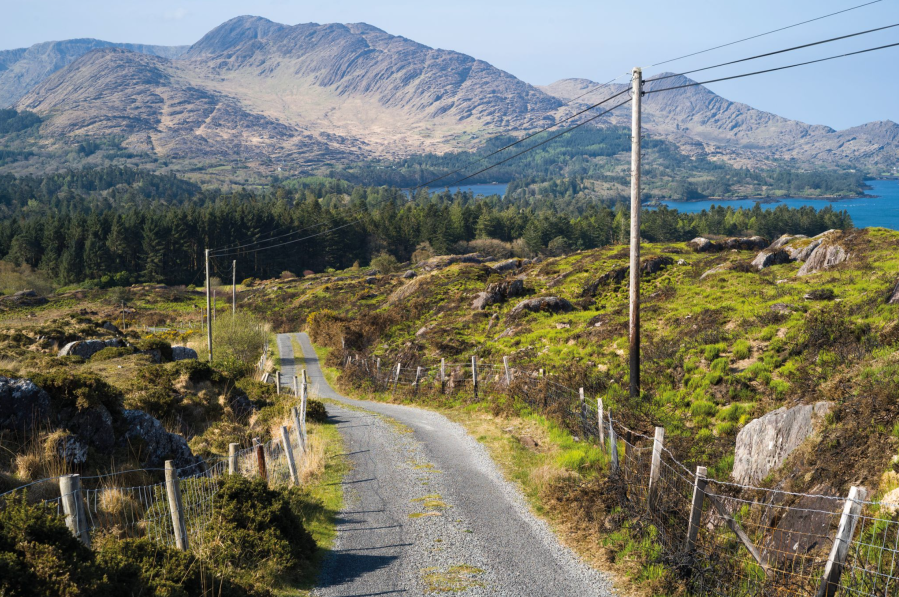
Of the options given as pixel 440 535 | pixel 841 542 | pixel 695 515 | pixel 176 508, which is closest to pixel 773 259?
pixel 695 515

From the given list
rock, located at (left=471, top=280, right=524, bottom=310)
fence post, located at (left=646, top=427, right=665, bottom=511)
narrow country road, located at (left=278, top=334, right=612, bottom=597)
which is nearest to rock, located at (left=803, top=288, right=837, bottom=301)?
narrow country road, located at (left=278, top=334, right=612, bottom=597)

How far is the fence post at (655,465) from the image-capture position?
1080 cm

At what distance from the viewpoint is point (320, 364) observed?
176ft

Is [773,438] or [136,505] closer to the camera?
[136,505]

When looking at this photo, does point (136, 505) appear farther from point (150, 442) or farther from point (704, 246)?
point (704, 246)

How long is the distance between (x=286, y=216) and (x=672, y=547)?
144676mm

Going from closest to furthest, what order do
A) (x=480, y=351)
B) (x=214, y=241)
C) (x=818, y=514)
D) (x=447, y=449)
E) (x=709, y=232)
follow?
1. (x=818, y=514)
2. (x=447, y=449)
3. (x=480, y=351)
4. (x=214, y=241)
5. (x=709, y=232)

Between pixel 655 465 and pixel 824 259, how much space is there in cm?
2856

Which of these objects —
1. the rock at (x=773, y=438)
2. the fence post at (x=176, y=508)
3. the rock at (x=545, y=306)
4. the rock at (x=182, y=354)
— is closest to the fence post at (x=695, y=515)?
the rock at (x=773, y=438)

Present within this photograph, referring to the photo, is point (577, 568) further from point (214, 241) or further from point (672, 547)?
point (214, 241)

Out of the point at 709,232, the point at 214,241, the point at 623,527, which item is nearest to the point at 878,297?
the point at 623,527

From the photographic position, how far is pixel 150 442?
601 inches

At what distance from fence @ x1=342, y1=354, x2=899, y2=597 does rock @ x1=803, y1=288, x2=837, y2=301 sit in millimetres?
13801

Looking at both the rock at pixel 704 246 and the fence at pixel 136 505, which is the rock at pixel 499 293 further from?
the fence at pixel 136 505
